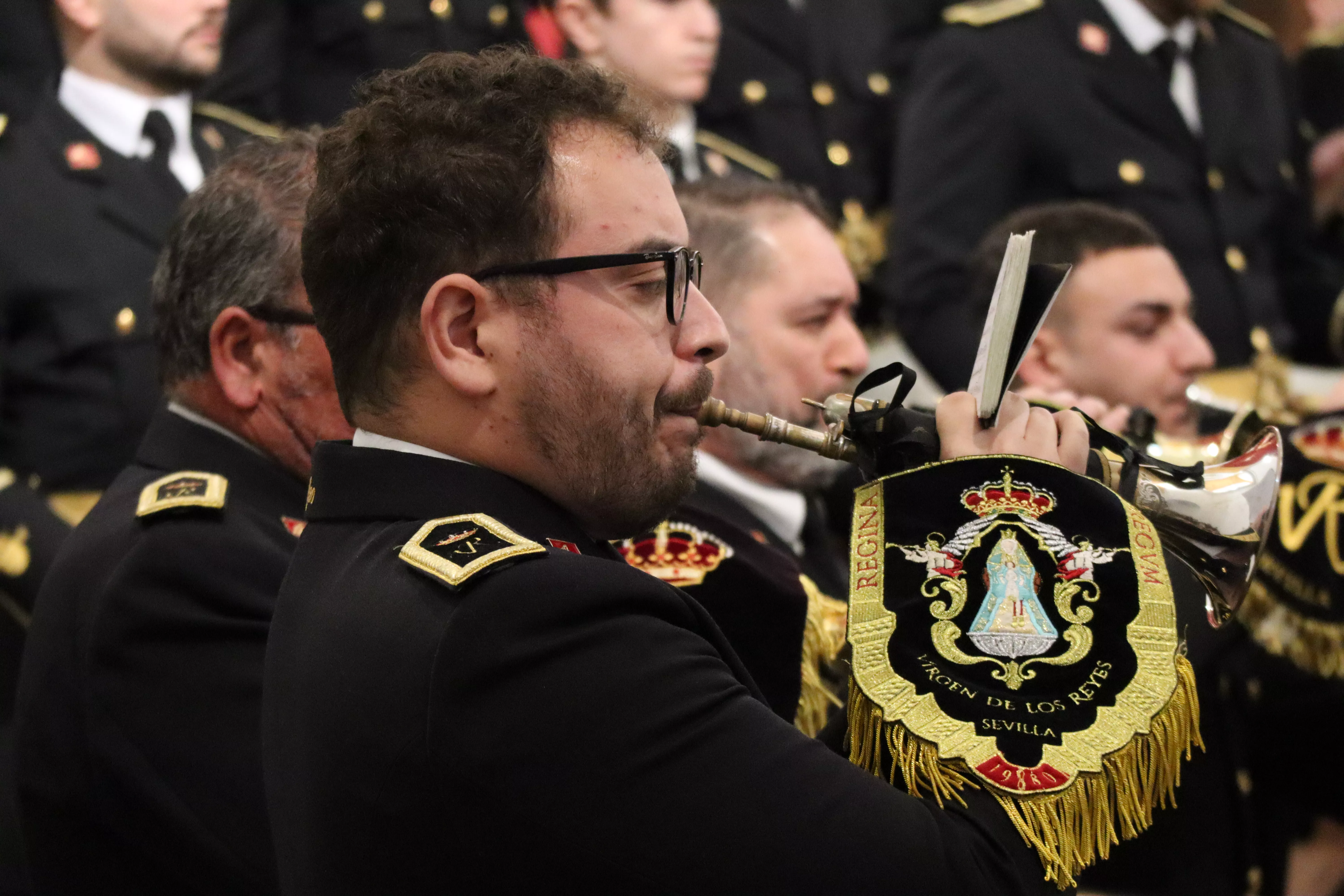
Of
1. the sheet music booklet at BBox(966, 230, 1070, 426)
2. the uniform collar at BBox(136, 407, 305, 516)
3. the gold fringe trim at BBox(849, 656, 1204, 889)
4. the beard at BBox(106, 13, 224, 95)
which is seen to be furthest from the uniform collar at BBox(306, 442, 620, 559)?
the beard at BBox(106, 13, 224, 95)

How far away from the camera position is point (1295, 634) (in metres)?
3.39

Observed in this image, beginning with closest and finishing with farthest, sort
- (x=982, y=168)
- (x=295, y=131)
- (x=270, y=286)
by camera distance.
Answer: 1. (x=270, y=286)
2. (x=295, y=131)
3. (x=982, y=168)

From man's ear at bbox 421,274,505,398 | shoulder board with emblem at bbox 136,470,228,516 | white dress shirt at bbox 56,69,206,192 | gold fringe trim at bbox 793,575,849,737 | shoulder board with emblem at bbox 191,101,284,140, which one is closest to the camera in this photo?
man's ear at bbox 421,274,505,398

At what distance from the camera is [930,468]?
1.93 meters

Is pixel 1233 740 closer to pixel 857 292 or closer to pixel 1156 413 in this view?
pixel 1156 413

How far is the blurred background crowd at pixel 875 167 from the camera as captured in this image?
12.7ft

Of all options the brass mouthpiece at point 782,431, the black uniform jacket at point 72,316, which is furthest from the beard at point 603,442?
the black uniform jacket at point 72,316

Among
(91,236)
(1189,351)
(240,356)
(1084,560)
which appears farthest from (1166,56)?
(1084,560)

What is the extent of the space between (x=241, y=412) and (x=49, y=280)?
Result: 4.66ft

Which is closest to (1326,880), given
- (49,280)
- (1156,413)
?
(1156,413)

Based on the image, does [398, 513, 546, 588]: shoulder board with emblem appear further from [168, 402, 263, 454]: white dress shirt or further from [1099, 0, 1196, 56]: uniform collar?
[1099, 0, 1196, 56]: uniform collar

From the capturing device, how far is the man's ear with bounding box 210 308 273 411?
273cm

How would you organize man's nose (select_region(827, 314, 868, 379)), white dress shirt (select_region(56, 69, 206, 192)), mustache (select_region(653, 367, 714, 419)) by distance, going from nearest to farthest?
mustache (select_region(653, 367, 714, 419)) → man's nose (select_region(827, 314, 868, 379)) → white dress shirt (select_region(56, 69, 206, 192))

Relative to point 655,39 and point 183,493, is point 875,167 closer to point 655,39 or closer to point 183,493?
point 655,39
